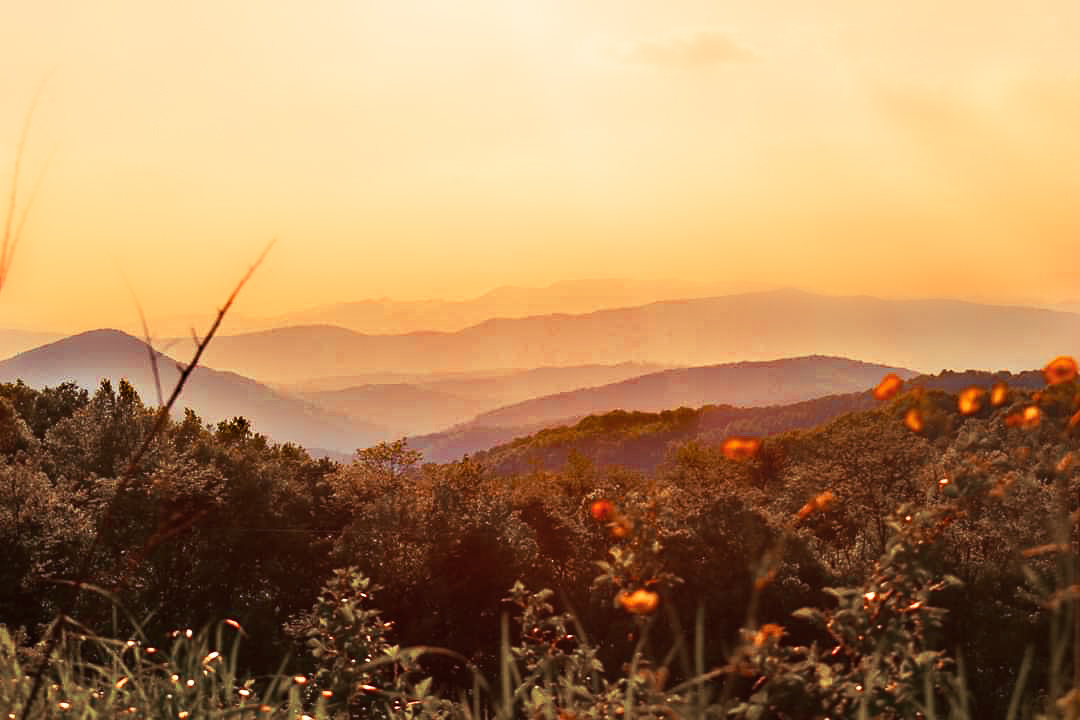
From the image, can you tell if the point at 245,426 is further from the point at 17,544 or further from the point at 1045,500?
the point at 1045,500

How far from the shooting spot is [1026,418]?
3.77 metres

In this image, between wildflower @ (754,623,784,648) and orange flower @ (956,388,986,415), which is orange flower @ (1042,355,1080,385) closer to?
orange flower @ (956,388,986,415)

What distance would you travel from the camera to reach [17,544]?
20.1 meters

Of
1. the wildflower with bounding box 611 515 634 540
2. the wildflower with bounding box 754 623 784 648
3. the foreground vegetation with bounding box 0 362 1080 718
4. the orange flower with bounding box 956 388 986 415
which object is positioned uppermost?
the orange flower with bounding box 956 388 986 415

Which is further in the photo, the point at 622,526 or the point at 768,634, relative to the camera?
the point at 622,526

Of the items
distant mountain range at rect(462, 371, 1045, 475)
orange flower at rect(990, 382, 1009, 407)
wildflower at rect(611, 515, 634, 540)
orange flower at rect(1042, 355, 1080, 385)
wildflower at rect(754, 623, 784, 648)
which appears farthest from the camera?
distant mountain range at rect(462, 371, 1045, 475)

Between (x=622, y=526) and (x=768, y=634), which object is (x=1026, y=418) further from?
(x=622, y=526)

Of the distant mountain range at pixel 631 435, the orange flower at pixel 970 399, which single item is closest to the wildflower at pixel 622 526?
the orange flower at pixel 970 399

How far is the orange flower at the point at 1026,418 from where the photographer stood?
3747mm

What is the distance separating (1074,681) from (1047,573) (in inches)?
1011

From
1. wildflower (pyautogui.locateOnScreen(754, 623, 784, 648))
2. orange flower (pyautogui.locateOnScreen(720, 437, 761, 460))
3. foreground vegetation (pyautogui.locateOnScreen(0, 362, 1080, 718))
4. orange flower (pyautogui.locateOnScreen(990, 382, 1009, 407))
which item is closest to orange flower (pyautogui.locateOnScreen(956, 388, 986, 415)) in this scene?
orange flower (pyautogui.locateOnScreen(990, 382, 1009, 407))

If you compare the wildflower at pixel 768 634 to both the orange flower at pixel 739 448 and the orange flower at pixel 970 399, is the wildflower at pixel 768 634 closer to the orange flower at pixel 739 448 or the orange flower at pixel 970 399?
the orange flower at pixel 739 448

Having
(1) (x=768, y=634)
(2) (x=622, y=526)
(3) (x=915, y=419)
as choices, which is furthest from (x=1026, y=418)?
(2) (x=622, y=526)

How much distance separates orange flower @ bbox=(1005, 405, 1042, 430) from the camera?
3.75m
